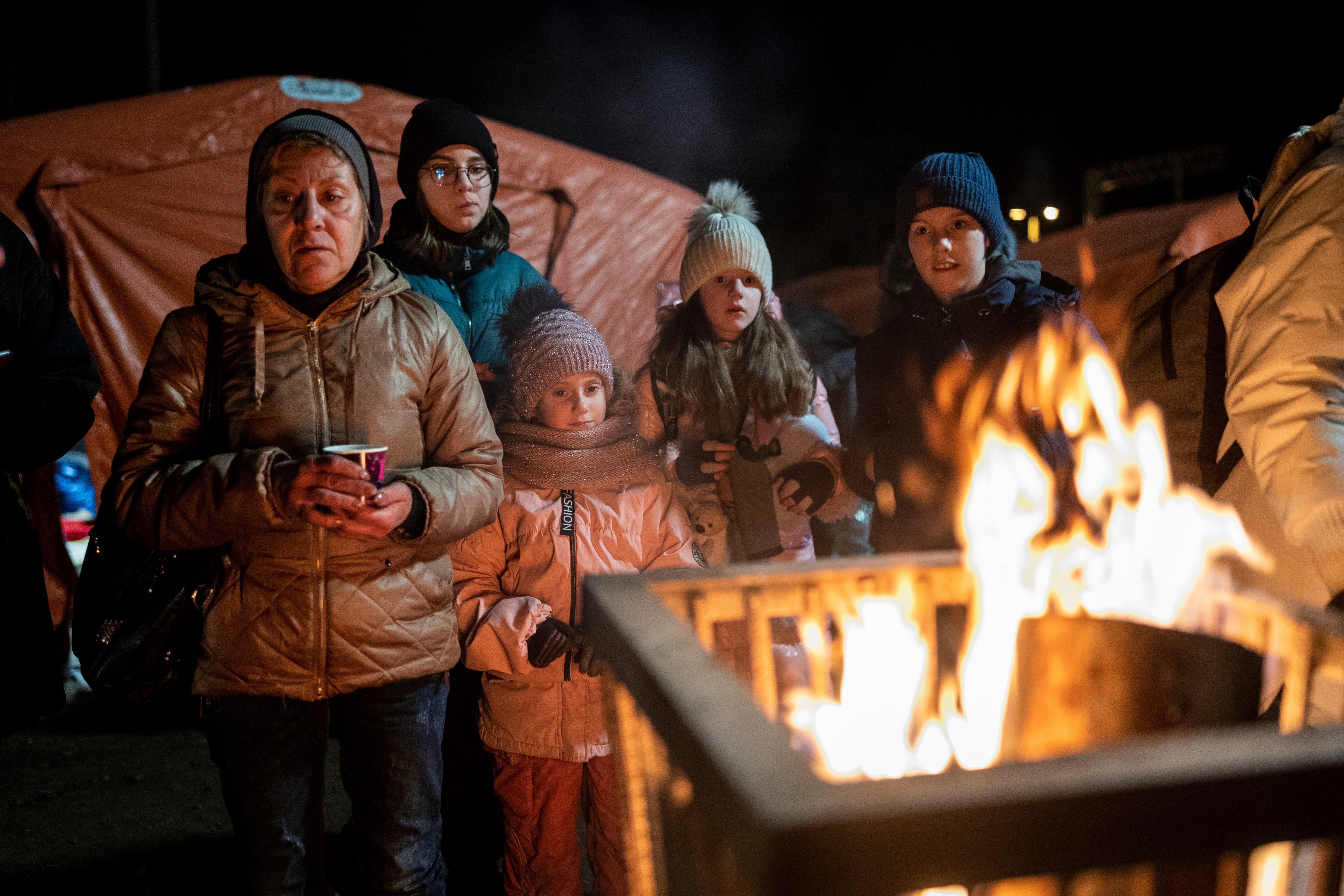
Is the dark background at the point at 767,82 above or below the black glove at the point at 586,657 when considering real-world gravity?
above

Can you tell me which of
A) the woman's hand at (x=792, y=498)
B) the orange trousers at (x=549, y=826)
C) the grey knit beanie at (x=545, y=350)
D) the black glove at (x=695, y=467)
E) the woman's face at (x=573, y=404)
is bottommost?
the orange trousers at (x=549, y=826)

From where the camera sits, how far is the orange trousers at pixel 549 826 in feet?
7.40

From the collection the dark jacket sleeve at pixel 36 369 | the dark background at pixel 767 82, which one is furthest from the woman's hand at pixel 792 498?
the dark background at pixel 767 82

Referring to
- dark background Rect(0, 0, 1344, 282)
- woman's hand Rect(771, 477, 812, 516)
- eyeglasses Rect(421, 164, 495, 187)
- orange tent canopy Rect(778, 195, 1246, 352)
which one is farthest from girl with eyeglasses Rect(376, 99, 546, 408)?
dark background Rect(0, 0, 1344, 282)

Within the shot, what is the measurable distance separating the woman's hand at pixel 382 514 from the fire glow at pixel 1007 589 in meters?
0.90

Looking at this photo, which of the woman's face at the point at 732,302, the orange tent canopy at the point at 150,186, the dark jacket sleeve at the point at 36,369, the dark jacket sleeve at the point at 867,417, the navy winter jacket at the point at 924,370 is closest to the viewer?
the dark jacket sleeve at the point at 36,369

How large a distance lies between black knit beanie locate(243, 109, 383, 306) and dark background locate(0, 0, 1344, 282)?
46.4ft

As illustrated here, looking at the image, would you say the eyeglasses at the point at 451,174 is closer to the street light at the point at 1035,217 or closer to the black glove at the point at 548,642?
the black glove at the point at 548,642

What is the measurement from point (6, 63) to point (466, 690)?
47.8 ft

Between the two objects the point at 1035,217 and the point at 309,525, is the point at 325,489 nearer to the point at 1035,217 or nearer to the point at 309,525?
the point at 309,525

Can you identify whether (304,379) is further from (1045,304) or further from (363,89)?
(363,89)

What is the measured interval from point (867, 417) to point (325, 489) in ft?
5.11

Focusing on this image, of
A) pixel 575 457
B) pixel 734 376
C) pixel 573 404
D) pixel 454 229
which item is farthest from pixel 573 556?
pixel 454 229

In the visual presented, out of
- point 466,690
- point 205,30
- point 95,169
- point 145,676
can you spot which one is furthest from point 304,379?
point 205,30
